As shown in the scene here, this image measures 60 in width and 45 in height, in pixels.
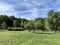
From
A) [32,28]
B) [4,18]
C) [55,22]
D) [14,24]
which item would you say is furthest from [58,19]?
[4,18]

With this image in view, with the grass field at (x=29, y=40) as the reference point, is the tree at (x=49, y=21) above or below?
above

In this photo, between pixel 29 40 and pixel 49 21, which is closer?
pixel 29 40

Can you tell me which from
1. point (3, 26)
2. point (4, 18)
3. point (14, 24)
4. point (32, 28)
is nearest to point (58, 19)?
point (32, 28)

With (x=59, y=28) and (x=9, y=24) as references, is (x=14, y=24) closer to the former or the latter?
(x=9, y=24)

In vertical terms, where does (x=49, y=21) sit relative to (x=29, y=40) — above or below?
above

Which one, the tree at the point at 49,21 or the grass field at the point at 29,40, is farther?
the tree at the point at 49,21

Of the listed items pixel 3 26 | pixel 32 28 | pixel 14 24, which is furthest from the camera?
pixel 14 24

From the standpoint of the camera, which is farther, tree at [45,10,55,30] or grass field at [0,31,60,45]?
tree at [45,10,55,30]

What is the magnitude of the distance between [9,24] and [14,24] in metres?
5.05

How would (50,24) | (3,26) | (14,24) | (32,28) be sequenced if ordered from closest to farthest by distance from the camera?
(50,24) → (32,28) → (3,26) → (14,24)

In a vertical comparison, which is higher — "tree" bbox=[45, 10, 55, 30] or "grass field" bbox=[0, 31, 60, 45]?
"tree" bbox=[45, 10, 55, 30]

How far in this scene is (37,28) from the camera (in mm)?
101250

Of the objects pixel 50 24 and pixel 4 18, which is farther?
pixel 4 18

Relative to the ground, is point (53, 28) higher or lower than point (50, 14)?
lower
